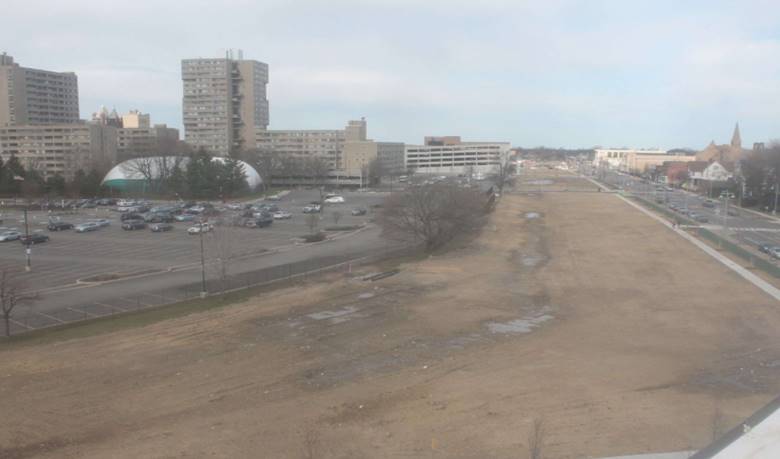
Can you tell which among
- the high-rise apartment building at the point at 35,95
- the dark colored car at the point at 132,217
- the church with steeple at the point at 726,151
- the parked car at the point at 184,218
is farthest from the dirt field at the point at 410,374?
the high-rise apartment building at the point at 35,95

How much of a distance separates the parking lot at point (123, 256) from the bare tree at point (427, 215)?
629cm

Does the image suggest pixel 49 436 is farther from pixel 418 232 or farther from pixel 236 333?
pixel 418 232

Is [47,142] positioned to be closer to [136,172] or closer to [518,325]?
[136,172]

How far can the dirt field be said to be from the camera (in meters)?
12.8

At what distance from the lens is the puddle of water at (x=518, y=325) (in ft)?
70.9

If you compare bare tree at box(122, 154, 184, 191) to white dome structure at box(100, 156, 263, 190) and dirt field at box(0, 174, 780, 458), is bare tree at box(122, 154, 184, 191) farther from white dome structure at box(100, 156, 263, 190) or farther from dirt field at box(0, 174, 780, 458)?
dirt field at box(0, 174, 780, 458)

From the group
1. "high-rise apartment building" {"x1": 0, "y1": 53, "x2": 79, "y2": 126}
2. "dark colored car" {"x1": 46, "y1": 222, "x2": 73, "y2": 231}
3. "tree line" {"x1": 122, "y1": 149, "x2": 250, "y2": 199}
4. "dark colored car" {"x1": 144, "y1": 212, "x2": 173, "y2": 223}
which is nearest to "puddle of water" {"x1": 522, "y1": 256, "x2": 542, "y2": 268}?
"dark colored car" {"x1": 144, "y1": 212, "x2": 173, "y2": 223}

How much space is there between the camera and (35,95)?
14250cm

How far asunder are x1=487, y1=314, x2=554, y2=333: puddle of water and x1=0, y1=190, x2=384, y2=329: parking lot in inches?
531

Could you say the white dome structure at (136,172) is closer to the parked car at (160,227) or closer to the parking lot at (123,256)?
the parking lot at (123,256)

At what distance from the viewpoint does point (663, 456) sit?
11.6 metres

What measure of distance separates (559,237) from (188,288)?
98.4ft

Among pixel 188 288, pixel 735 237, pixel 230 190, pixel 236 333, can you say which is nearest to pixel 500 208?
pixel 735 237

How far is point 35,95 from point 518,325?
510 ft
